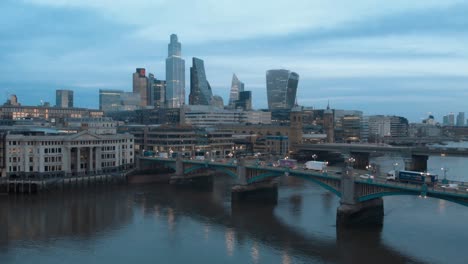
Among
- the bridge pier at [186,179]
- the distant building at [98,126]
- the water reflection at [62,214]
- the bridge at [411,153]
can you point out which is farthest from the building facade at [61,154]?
the bridge at [411,153]

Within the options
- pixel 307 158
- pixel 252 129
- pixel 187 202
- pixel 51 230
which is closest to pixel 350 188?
pixel 187 202

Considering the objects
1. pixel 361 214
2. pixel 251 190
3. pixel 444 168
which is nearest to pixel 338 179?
pixel 361 214

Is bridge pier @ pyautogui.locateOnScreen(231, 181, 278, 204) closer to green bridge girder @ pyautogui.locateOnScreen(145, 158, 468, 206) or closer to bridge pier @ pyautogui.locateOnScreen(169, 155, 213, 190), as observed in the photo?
green bridge girder @ pyautogui.locateOnScreen(145, 158, 468, 206)

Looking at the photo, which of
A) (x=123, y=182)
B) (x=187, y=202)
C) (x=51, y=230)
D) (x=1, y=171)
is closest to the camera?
(x=51, y=230)

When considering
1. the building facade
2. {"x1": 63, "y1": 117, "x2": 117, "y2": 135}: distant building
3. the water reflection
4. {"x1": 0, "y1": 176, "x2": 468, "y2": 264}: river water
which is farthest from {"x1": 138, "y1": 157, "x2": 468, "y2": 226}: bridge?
{"x1": 63, "y1": 117, "x2": 117, "y2": 135}: distant building

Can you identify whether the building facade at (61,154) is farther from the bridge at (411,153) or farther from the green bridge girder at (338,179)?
the bridge at (411,153)

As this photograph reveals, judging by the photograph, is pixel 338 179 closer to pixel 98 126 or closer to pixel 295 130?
pixel 98 126

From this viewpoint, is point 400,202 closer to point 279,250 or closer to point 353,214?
point 353,214

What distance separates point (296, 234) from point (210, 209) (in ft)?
65.5

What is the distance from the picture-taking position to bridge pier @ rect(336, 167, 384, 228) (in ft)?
199

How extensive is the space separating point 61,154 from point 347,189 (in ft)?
213

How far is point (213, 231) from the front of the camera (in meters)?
60.5

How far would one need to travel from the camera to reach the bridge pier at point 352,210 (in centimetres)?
6072

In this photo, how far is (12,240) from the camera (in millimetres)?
55344
